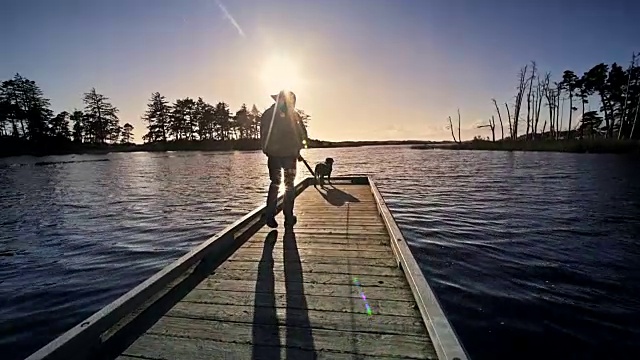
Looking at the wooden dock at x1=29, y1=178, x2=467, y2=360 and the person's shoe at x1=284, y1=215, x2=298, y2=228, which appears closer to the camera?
the wooden dock at x1=29, y1=178, x2=467, y2=360

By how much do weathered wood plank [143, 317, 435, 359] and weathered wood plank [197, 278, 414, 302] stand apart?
0.64m

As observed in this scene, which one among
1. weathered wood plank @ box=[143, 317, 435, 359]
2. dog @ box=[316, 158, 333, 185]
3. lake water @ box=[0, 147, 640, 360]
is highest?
dog @ box=[316, 158, 333, 185]

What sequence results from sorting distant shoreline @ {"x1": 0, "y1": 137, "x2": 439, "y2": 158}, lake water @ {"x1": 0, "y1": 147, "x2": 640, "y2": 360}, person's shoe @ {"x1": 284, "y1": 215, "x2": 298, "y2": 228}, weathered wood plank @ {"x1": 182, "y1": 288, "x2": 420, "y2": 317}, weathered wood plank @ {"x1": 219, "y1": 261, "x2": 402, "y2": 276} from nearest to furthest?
1. weathered wood plank @ {"x1": 182, "y1": 288, "x2": 420, "y2": 317}
2. weathered wood plank @ {"x1": 219, "y1": 261, "x2": 402, "y2": 276}
3. lake water @ {"x1": 0, "y1": 147, "x2": 640, "y2": 360}
4. person's shoe @ {"x1": 284, "y1": 215, "x2": 298, "y2": 228}
5. distant shoreline @ {"x1": 0, "y1": 137, "x2": 439, "y2": 158}

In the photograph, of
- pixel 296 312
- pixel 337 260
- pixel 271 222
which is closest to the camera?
pixel 296 312

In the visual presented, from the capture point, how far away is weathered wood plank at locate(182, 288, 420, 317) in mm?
2855

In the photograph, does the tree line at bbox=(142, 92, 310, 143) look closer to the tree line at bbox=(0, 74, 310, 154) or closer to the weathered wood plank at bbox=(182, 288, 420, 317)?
the tree line at bbox=(0, 74, 310, 154)

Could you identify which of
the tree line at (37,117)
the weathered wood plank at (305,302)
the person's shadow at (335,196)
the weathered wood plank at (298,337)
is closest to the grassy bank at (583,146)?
the person's shadow at (335,196)

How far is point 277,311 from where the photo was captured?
9.46 ft

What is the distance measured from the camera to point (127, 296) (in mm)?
2830

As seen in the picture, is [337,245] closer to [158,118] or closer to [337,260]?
[337,260]

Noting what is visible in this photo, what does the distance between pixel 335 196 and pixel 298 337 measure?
7.32m

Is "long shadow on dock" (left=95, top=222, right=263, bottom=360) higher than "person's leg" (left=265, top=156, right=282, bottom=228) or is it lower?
lower

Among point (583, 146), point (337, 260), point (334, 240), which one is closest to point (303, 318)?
point (337, 260)

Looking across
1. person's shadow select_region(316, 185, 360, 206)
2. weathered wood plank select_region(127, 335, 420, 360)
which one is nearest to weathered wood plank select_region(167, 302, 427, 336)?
weathered wood plank select_region(127, 335, 420, 360)
